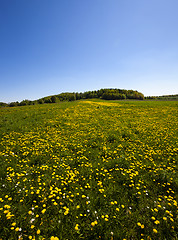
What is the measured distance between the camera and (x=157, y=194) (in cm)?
381

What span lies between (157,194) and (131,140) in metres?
4.34

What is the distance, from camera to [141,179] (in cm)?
438

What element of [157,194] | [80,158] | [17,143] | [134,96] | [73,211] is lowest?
[157,194]

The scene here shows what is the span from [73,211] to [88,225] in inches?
21.5

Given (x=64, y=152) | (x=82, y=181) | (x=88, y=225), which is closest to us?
(x=88, y=225)

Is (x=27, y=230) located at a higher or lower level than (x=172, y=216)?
higher

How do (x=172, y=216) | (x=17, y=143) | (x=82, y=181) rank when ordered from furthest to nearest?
(x=17, y=143) → (x=82, y=181) → (x=172, y=216)

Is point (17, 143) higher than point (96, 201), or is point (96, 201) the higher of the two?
point (17, 143)

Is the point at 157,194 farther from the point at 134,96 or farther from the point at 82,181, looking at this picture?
the point at 134,96

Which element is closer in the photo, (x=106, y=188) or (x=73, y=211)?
(x=73, y=211)

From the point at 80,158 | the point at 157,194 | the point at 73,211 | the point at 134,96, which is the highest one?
the point at 134,96

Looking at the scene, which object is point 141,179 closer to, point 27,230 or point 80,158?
point 80,158

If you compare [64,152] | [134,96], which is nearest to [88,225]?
[64,152]

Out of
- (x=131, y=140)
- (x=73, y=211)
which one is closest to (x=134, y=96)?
(x=131, y=140)
